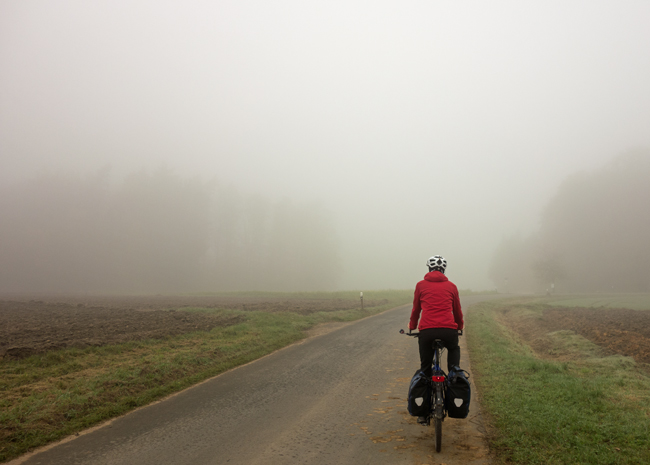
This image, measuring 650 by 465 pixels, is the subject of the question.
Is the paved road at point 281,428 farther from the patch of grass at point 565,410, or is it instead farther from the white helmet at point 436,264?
the white helmet at point 436,264

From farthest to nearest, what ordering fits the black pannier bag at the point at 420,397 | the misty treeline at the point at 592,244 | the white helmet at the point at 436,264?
1. the misty treeline at the point at 592,244
2. the white helmet at the point at 436,264
3. the black pannier bag at the point at 420,397

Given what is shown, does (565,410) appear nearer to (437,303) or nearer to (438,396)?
(438,396)

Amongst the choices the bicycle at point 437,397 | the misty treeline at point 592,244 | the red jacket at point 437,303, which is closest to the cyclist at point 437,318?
the red jacket at point 437,303

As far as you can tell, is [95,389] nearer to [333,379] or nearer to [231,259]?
[333,379]

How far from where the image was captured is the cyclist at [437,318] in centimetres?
573

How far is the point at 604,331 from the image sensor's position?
17.2 m

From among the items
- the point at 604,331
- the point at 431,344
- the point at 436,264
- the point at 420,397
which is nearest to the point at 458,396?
the point at 420,397

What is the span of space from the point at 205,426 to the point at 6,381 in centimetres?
595

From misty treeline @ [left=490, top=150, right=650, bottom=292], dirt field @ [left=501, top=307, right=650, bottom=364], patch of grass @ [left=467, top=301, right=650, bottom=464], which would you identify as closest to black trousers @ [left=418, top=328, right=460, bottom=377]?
patch of grass @ [left=467, top=301, right=650, bottom=464]

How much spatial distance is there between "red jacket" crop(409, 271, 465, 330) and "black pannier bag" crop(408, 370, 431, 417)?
82cm

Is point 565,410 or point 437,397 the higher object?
point 437,397

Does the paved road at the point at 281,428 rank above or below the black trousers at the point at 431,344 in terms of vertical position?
below

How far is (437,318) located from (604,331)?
→ 16524 millimetres

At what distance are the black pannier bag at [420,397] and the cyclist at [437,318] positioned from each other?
20 centimetres
